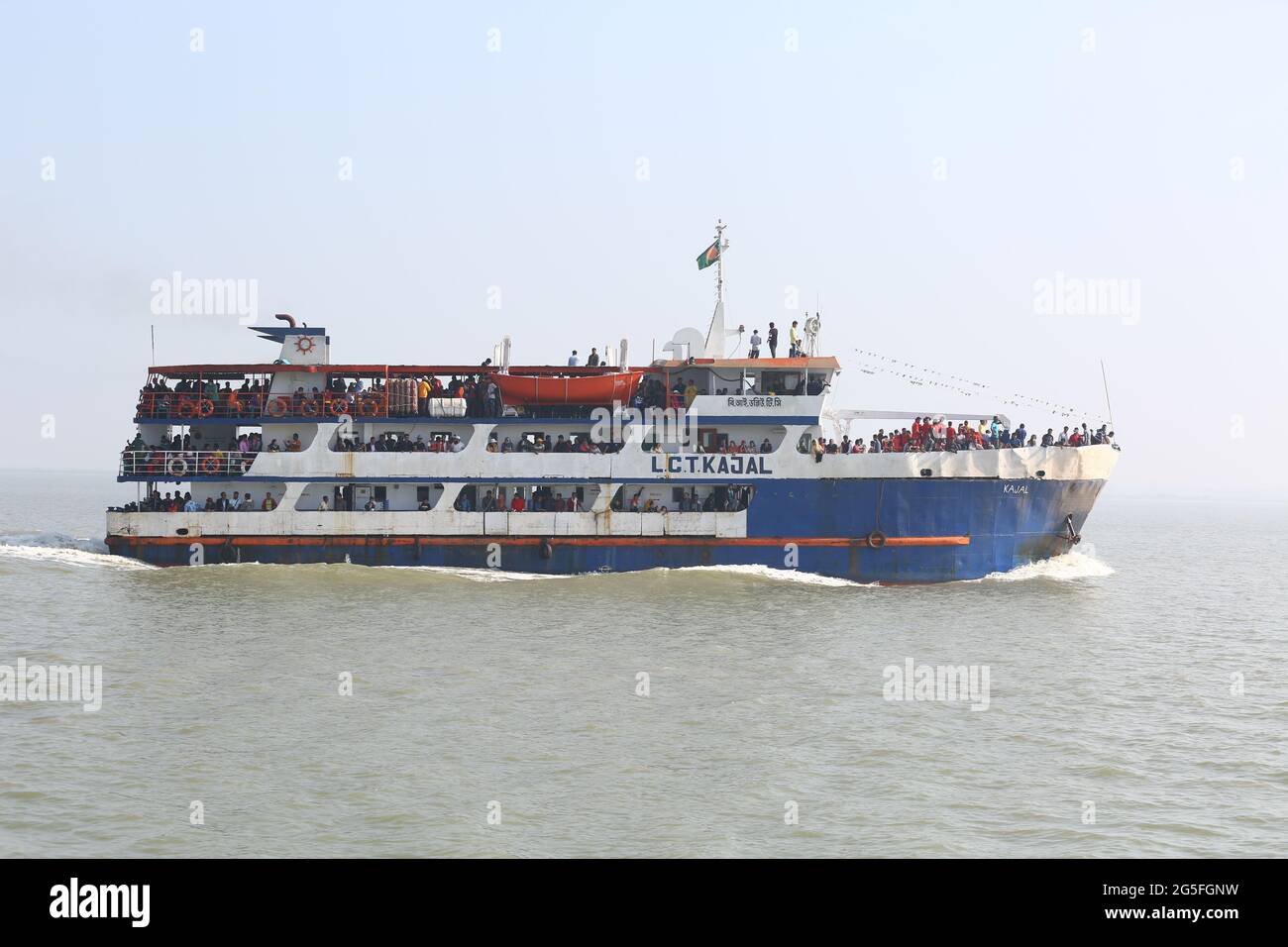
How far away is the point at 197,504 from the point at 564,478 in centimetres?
1072

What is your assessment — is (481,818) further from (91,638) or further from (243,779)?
(91,638)

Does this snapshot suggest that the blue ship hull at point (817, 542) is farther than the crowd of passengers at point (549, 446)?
No

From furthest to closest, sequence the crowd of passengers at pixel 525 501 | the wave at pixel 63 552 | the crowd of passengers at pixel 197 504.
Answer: the crowd of passengers at pixel 525 501
the crowd of passengers at pixel 197 504
the wave at pixel 63 552

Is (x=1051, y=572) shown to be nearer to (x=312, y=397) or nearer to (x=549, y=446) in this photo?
(x=549, y=446)

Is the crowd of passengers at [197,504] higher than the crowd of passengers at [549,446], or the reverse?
the crowd of passengers at [549,446]

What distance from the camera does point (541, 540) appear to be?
3522 centimetres

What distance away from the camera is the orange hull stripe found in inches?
1369

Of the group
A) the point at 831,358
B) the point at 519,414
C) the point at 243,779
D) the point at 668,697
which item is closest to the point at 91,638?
the point at 243,779

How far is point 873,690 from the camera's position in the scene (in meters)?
22.3

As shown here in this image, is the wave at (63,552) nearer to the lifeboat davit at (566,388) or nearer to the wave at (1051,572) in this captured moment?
the lifeboat davit at (566,388)

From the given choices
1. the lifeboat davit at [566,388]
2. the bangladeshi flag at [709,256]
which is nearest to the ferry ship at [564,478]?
the lifeboat davit at [566,388]

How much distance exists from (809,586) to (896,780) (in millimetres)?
17290

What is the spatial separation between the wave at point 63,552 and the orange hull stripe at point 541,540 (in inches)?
24.8

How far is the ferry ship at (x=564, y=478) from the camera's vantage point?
3516 centimetres
